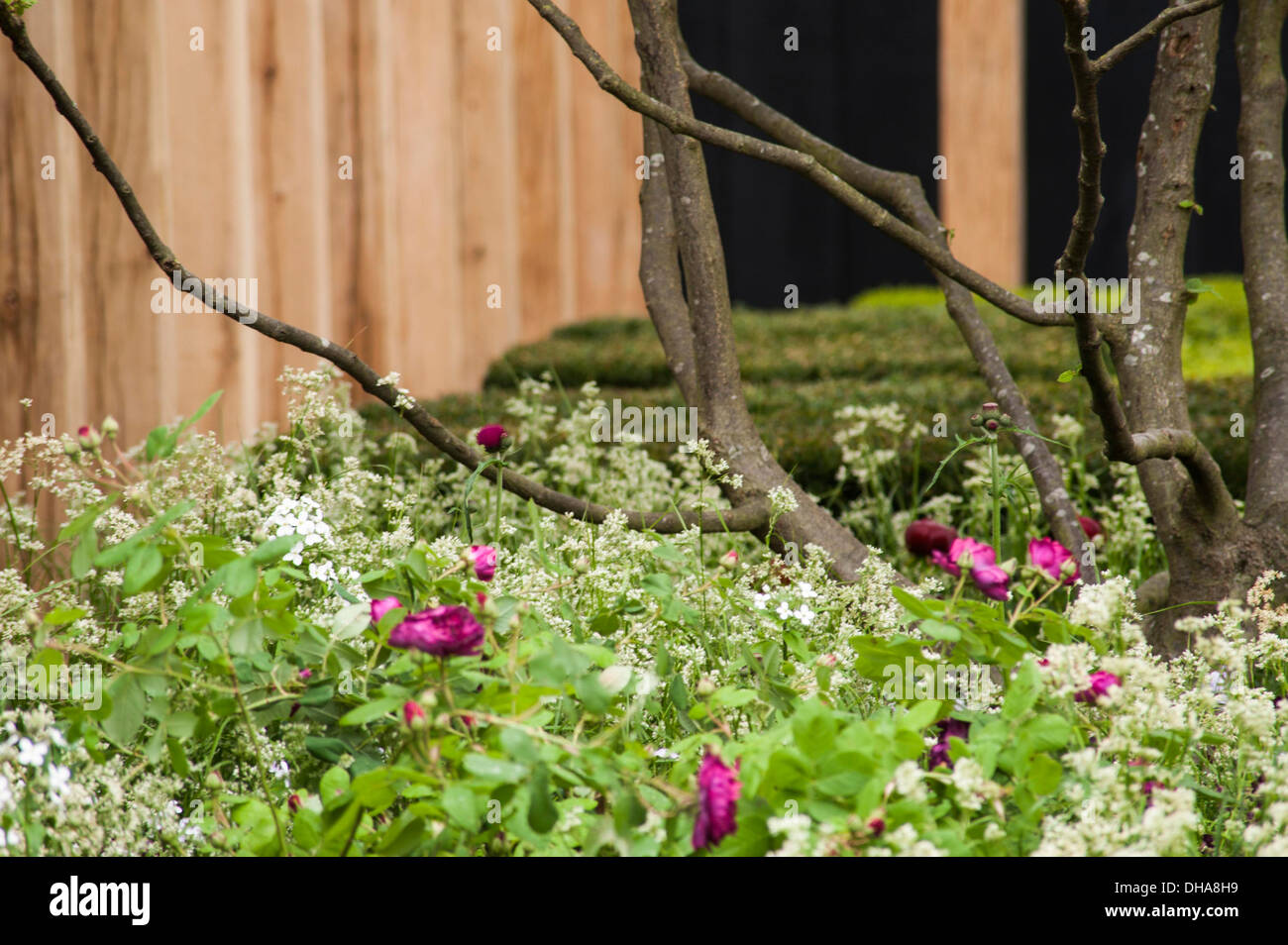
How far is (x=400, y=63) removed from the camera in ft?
16.6

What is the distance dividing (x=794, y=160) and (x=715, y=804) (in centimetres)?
109

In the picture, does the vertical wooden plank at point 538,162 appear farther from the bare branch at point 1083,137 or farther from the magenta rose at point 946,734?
the magenta rose at point 946,734

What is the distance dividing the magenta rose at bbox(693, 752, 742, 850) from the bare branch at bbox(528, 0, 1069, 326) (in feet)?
3.33

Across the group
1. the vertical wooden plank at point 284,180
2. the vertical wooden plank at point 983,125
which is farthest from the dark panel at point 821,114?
the vertical wooden plank at point 284,180

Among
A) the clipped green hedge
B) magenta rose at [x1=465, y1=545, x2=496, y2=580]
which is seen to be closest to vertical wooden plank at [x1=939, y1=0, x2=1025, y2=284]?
the clipped green hedge

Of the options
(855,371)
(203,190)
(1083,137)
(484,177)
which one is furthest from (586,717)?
(484,177)

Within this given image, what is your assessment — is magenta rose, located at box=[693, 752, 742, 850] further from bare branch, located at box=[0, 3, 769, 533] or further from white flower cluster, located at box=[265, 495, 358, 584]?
bare branch, located at box=[0, 3, 769, 533]

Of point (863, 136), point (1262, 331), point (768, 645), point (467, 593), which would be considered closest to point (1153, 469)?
point (1262, 331)

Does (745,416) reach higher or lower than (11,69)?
lower

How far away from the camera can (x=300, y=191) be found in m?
4.27

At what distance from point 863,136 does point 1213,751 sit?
326 inches

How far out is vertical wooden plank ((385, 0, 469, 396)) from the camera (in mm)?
5055
